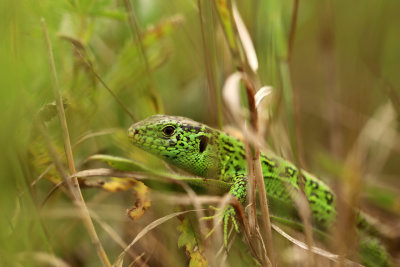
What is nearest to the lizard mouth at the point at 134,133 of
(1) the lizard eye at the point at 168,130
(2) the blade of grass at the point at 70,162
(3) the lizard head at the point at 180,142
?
(3) the lizard head at the point at 180,142

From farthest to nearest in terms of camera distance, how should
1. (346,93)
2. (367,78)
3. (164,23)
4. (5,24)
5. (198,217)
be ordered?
(346,93) < (367,78) < (164,23) < (198,217) < (5,24)

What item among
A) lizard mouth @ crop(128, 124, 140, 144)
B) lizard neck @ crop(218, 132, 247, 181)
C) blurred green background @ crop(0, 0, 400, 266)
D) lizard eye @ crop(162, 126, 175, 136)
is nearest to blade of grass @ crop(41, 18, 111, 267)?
Answer: blurred green background @ crop(0, 0, 400, 266)

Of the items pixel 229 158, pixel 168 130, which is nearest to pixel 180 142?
pixel 168 130

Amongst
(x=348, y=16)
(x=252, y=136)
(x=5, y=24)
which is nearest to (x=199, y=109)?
(x=252, y=136)

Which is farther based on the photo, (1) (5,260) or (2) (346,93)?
(2) (346,93)

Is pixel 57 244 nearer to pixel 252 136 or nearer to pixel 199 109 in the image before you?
pixel 252 136

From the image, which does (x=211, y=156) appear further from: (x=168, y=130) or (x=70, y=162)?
(x=70, y=162)

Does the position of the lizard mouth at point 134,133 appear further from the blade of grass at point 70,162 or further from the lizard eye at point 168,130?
the blade of grass at point 70,162
